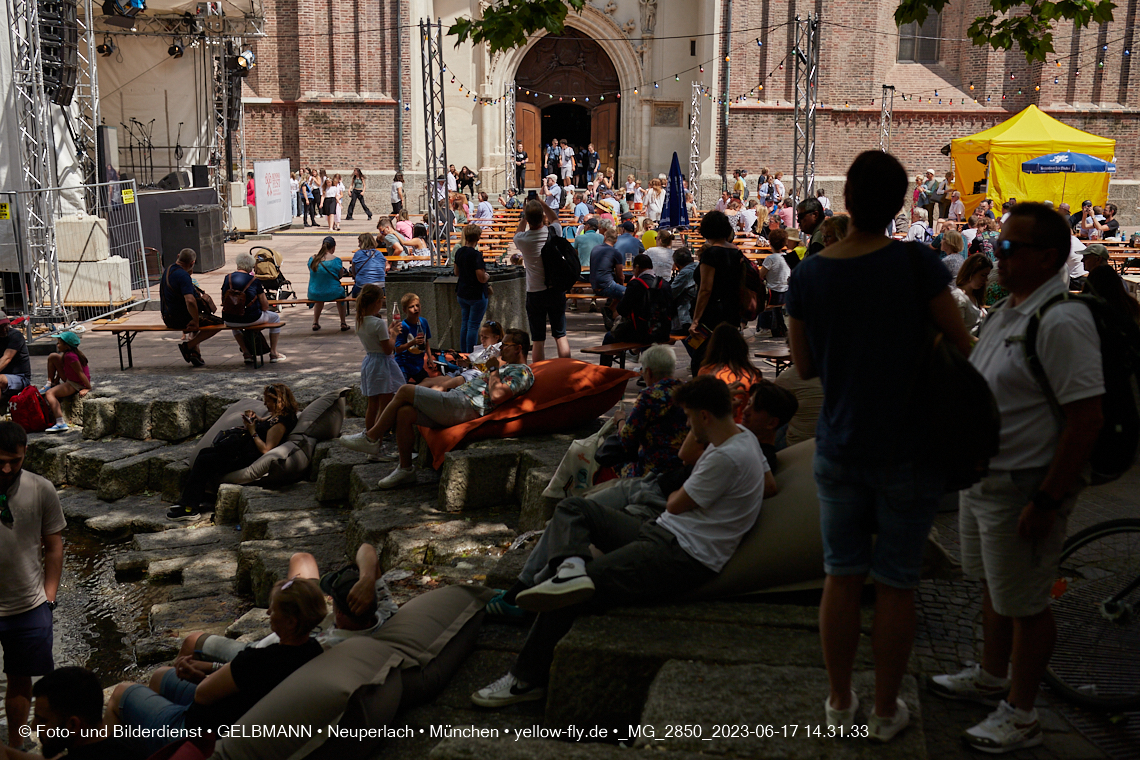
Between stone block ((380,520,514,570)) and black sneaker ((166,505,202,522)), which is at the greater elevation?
stone block ((380,520,514,570))

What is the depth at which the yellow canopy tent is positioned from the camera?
2092 cm

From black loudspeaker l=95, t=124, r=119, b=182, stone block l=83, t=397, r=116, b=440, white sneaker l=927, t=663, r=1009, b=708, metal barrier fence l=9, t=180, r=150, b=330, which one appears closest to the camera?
white sneaker l=927, t=663, r=1009, b=708

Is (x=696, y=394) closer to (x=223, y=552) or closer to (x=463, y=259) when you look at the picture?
(x=223, y=552)

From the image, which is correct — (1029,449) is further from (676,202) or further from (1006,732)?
(676,202)

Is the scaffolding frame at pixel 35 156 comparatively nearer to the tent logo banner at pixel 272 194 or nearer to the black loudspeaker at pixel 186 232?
the black loudspeaker at pixel 186 232

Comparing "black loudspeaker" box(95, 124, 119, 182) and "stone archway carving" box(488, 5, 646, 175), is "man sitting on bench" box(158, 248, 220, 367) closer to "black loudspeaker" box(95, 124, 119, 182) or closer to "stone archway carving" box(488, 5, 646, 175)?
"black loudspeaker" box(95, 124, 119, 182)

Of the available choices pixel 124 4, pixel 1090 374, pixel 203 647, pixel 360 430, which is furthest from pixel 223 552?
pixel 124 4

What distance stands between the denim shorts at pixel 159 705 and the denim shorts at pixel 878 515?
2682 mm

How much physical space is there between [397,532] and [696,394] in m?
2.89

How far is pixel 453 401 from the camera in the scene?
6.67m

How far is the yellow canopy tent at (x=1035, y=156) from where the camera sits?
20.9m

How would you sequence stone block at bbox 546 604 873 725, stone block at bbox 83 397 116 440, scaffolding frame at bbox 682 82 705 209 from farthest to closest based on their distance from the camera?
1. scaffolding frame at bbox 682 82 705 209
2. stone block at bbox 83 397 116 440
3. stone block at bbox 546 604 873 725

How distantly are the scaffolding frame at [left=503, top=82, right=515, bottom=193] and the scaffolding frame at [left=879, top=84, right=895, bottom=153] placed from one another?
409 inches

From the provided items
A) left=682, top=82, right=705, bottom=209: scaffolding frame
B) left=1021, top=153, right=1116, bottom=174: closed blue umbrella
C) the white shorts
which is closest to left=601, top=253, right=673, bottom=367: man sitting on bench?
the white shorts
